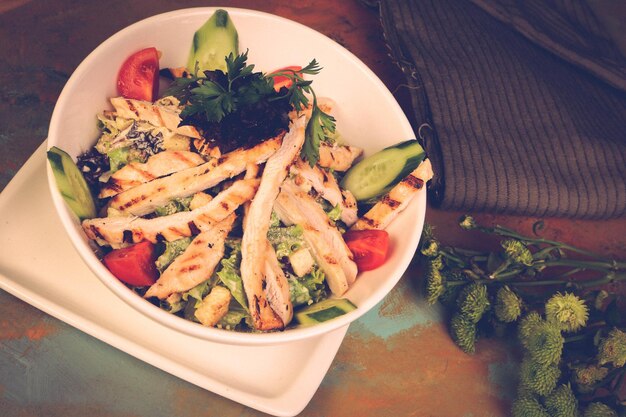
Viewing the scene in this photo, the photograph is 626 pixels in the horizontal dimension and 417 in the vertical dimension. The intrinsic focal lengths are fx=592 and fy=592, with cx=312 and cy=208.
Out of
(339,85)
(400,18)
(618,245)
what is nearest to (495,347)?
(618,245)

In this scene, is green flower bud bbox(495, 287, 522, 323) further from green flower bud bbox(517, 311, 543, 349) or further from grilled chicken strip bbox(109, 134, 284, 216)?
grilled chicken strip bbox(109, 134, 284, 216)

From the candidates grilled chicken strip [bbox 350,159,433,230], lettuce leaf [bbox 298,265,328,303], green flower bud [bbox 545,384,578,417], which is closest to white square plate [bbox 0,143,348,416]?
lettuce leaf [bbox 298,265,328,303]

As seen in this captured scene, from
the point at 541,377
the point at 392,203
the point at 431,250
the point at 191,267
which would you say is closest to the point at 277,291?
the point at 191,267

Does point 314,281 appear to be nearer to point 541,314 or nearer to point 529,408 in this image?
point 529,408

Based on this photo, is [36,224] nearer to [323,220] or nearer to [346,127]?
[323,220]

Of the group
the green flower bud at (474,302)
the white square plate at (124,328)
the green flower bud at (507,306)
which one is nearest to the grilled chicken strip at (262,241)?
the white square plate at (124,328)

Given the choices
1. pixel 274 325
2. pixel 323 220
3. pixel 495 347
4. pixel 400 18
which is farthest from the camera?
pixel 400 18

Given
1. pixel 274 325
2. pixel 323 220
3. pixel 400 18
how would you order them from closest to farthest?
pixel 274 325 → pixel 323 220 → pixel 400 18
